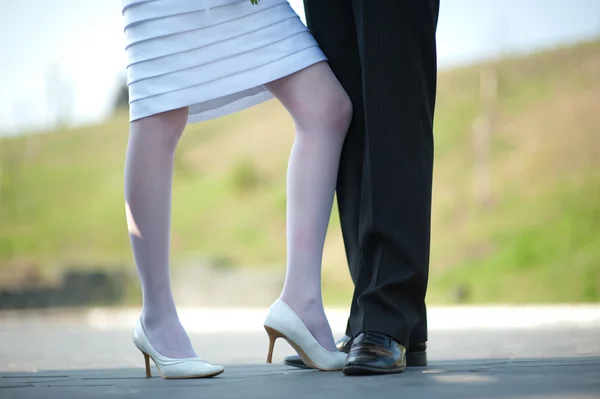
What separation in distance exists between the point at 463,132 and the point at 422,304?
28.3 m

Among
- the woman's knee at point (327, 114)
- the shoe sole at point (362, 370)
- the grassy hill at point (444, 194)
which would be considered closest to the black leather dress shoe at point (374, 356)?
the shoe sole at point (362, 370)

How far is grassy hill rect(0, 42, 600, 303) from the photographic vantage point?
2134cm

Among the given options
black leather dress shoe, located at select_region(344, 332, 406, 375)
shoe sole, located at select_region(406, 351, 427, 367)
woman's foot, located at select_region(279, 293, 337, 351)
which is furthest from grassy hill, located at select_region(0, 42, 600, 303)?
black leather dress shoe, located at select_region(344, 332, 406, 375)

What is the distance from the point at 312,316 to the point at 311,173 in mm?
325

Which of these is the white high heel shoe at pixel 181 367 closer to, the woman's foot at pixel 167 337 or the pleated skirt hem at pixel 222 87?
the woman's foot at pixel 167 337

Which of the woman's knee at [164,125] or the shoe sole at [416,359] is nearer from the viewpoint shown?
the woman's knee at [164,125]

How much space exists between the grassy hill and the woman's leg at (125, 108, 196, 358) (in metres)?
17.2

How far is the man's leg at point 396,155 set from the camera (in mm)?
1875

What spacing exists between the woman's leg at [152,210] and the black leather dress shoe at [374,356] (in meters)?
0.39

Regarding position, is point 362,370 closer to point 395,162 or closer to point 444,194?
point 395,162

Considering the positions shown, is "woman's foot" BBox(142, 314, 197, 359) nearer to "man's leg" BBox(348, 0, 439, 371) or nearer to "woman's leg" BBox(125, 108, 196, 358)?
"woman's leg" BBox(125, 108, 196, 358)

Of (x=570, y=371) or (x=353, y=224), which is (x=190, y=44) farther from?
(x=570, y=371)

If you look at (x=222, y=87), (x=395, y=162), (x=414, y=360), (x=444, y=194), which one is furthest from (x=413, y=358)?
(x=444, y=194)

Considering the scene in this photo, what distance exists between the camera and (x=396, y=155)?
191 cm
